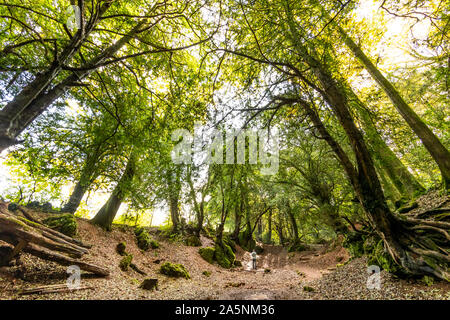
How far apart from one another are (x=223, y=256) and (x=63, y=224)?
928cm

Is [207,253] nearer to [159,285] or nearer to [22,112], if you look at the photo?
[159,285]

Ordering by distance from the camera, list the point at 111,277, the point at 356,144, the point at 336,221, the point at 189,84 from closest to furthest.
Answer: the point at 356,144 → the point at 189,84 → the point at 111,277 → the point at 336,221

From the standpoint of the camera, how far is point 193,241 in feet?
40.7

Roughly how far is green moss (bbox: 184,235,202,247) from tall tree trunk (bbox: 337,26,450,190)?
42.0 feet

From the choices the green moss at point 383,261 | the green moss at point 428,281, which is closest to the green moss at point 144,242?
the green moss at point 383,261

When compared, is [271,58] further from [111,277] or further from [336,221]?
[336,221]

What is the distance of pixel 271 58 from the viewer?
13.7 ft

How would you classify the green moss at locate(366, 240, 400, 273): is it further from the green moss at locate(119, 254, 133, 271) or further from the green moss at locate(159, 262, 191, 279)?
the green moss at locate(119, 254, 133, 271)

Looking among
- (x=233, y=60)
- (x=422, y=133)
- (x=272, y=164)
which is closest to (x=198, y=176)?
(x=233, y=60)

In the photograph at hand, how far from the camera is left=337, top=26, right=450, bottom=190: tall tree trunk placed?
16.1ft

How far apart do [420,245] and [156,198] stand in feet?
23.7

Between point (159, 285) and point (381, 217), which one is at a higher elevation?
point (381, 217)

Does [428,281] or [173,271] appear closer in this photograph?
[428,281]

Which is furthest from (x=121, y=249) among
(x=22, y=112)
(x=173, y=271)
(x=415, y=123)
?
(x=415, y=123)
